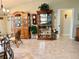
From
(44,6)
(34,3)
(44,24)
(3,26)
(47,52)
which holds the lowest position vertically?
(47,52)

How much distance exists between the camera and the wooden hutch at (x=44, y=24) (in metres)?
9.83

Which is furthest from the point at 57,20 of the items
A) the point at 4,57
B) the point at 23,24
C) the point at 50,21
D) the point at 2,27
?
the point at 4,57

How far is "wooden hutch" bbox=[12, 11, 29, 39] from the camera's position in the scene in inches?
397

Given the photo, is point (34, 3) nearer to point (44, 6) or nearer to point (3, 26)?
point (44, 6)

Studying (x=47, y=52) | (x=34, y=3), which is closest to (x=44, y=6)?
(x=34, y=3)

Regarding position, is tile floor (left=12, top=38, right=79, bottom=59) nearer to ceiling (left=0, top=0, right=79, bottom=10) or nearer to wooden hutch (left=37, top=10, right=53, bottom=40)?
wooden hutch (left=37, top=10, right=53, bottom=40)

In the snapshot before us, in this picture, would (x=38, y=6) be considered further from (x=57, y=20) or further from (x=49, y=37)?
(x=49, y=37)

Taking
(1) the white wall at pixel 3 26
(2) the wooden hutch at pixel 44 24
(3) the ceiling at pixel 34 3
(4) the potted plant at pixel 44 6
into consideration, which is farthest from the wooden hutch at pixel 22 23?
(4) the potted plant at pixel 44 6

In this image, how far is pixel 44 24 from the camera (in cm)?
988

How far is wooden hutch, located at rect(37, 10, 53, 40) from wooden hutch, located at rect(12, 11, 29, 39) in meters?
0.92

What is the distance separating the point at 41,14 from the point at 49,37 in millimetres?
1667

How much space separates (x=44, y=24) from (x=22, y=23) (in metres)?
1.57

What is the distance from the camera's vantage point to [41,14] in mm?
9891

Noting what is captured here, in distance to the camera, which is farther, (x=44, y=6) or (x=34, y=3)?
(x=34, y=3)
